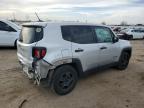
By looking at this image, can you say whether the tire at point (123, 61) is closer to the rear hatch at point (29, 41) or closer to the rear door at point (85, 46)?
the rear door at point (85, 46)

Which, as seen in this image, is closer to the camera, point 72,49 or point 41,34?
point 41,34

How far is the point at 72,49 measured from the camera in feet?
15.0

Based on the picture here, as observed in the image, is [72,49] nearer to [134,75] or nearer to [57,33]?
[57,33]

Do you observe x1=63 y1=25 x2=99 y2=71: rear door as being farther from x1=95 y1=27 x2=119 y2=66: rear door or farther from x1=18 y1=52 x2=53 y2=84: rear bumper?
x1=18 y1=52 x2=53 y2=84: rear bumper

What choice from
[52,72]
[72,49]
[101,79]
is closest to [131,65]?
[101,79]

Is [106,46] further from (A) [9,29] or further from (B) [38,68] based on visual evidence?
(A) [9,29]

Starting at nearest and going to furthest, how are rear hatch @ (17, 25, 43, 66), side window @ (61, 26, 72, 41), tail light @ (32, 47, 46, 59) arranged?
tail light @ (32, 47, 46, 59), rear hatch @ (17, 25, 43, 66), side window @ (61, 26, 72, 41)

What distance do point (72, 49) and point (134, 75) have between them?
2.81 m

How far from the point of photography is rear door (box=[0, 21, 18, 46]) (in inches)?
408

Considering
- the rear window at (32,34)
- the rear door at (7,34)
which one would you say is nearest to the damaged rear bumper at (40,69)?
the rear window at (32,34)

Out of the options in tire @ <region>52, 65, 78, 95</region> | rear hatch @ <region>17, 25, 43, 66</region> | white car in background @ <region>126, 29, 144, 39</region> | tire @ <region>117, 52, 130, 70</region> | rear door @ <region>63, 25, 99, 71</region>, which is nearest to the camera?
rear hatch @ <region>17, 25, 43, 66</region>

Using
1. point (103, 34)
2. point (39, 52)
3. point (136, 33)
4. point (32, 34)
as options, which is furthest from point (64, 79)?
point (136, 33)

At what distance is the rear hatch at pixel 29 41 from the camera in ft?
14.0

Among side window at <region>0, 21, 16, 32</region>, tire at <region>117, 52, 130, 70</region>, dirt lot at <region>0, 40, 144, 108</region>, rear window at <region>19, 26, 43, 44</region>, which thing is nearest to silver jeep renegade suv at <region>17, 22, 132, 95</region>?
rear window at <region>19, 26, 43, 44</region>
